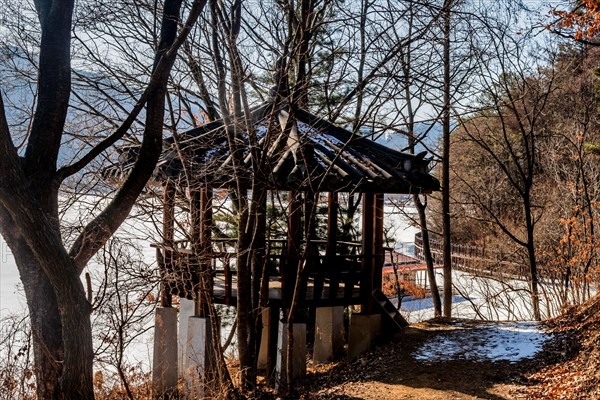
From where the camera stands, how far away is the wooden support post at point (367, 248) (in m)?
8.94

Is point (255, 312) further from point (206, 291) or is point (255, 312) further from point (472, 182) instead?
point (472, 182)

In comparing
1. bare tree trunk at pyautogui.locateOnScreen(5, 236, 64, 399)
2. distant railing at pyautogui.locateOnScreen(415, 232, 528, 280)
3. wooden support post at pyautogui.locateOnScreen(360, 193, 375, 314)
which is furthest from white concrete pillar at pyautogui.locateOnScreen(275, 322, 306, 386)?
distant railing at pyautogui.locateOnScreen(415, 232, 528, 280)

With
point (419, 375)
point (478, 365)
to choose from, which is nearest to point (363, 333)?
point (419, 375)

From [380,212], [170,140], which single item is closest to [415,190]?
[380,212]

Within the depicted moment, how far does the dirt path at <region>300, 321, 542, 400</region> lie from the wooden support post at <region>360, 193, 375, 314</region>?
35.8 inches

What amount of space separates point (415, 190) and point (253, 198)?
2828mm

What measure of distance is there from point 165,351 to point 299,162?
480cm

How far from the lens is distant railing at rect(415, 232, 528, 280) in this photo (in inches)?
692

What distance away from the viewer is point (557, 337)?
8109 mm

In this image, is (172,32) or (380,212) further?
Result: (380,212)

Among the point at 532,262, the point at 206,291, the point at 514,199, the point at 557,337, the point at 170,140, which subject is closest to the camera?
the point at 206,291

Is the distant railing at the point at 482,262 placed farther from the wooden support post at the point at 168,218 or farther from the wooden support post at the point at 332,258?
the wooden support post at the point at 168,218

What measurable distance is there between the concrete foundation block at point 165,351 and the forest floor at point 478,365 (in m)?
2.77

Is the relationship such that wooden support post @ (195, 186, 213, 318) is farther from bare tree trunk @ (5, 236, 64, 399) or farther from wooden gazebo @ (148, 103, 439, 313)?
bare tree trunk @ (5, 236, 64, 399)
